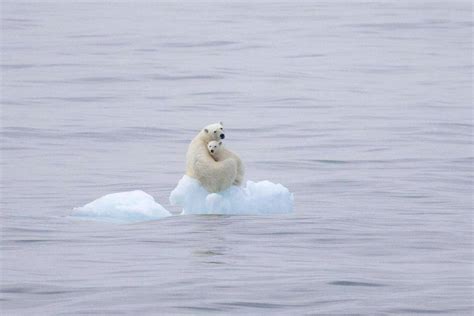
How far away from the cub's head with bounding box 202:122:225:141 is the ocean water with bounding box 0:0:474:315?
74 centimetres

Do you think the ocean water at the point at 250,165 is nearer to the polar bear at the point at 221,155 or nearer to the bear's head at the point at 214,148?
the polar bear at the point at 221,155

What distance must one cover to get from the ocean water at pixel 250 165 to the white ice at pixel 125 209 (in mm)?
126

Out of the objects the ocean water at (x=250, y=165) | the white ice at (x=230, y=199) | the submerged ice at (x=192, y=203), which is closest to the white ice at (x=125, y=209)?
the submerged ice at (x=192, y=203)

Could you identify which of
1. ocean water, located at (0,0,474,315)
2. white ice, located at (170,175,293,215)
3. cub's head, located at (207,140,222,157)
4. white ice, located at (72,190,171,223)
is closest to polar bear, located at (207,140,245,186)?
cub's head, located at (207,140,222,157)

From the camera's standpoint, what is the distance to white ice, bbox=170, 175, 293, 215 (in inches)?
597

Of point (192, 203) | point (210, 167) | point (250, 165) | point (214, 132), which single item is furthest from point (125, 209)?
point (250, 165)

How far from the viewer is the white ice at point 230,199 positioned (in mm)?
15164

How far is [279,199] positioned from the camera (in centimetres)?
1557

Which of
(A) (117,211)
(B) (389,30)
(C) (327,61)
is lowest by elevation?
(A) (117,211)

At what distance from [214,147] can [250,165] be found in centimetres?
531

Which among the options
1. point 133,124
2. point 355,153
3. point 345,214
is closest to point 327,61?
point 133,124

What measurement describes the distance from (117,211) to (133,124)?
9.77 m

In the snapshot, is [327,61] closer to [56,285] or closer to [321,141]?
[321,141]

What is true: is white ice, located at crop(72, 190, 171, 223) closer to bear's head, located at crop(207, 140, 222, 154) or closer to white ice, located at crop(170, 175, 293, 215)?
white ice, located at crop(170, 175, 293, 215)
